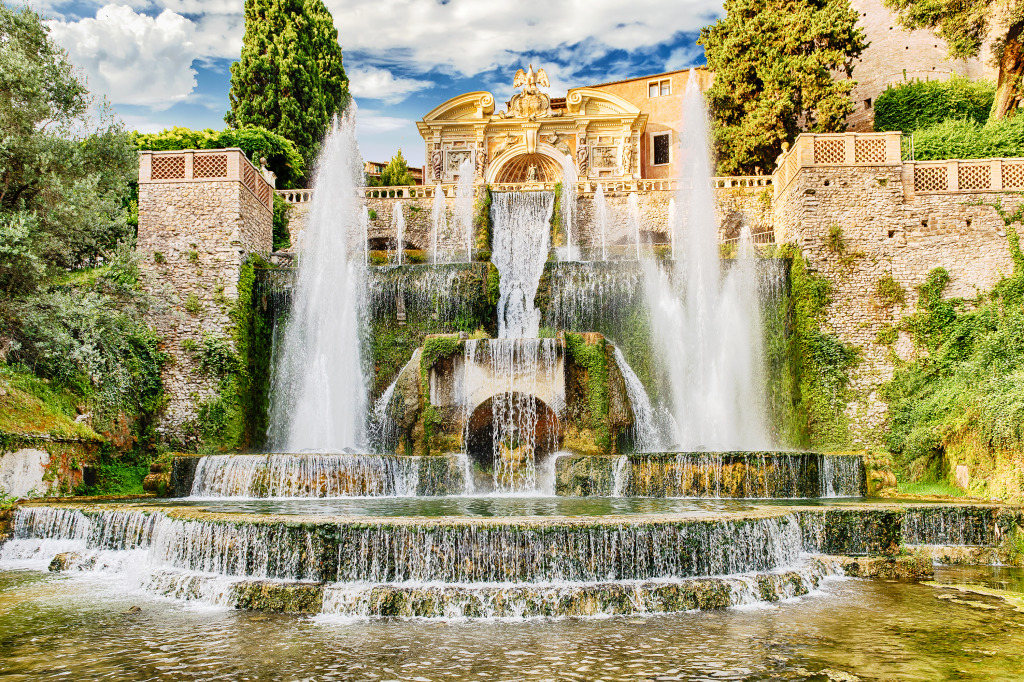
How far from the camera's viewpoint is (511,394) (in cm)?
1309

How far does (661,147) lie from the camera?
31.9 meters

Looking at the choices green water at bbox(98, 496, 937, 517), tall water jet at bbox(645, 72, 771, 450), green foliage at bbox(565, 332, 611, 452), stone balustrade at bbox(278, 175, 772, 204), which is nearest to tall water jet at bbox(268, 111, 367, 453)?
stone balustrade at bbox(278, 175, 772, 204)

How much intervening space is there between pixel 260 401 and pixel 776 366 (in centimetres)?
1175

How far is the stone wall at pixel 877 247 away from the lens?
15648 millimetres

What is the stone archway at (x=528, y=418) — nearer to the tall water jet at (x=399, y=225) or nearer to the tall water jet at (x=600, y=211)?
the tall water jet at (x=399, y=225)

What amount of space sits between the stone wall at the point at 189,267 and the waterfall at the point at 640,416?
8727mm

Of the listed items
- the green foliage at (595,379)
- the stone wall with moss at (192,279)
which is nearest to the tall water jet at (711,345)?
the green foliage at (595,379)

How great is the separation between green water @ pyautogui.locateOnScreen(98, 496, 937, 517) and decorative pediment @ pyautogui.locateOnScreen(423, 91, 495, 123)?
21.0 metres

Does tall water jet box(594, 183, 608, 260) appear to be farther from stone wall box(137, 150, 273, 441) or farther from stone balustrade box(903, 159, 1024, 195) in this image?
stone wall box(137, 150, 273, 441)

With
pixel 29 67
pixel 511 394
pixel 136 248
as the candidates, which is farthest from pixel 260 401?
pixel 29 67

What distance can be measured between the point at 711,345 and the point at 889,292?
160 inches

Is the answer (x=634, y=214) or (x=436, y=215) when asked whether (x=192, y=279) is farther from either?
(x=634, y=214)

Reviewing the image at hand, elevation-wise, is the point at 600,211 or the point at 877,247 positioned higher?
the point at 600,211

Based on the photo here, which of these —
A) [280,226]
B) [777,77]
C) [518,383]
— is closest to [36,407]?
[518,383]
